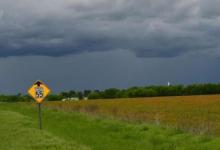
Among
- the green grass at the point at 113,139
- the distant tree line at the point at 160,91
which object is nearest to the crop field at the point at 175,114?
the green grass at the point at 113,139

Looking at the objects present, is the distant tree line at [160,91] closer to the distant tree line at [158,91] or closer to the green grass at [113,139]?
the distant tree line at [158,91]

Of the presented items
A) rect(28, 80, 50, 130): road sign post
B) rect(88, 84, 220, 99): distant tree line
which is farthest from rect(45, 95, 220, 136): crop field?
rect(88, 84, 220, 99): distant tree line

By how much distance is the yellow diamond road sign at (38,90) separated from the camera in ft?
92.8

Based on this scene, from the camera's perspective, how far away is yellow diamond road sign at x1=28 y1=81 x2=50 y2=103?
2830 cm

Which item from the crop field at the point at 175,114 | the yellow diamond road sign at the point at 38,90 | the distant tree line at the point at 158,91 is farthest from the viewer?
the distant tree line at the point at 158,91

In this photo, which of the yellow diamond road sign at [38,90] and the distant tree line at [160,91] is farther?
the distant tree line at [160,91]

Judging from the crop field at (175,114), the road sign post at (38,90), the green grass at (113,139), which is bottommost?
the green grass at (113,139)

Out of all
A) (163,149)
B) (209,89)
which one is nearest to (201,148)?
(163,149)

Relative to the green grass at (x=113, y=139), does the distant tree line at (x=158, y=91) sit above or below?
above

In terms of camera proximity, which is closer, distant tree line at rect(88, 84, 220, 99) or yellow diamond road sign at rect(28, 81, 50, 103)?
yellow diamond road sign at rect(28, 81, 50, 103)

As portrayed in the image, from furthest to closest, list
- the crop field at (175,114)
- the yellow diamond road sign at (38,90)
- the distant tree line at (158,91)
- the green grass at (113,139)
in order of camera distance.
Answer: the distant tree line at (158,91) → the yellow diamond road sign at (38,90) → the crop field at (175,114) → the green grass at (113,139)

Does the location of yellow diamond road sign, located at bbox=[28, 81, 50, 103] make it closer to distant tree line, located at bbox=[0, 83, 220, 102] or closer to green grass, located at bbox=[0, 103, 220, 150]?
green grass, located at bbox=[0, 103, 220, 150]

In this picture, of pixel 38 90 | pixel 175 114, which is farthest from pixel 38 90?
pixel 175 114

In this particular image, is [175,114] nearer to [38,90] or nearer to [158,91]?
[38,90]
